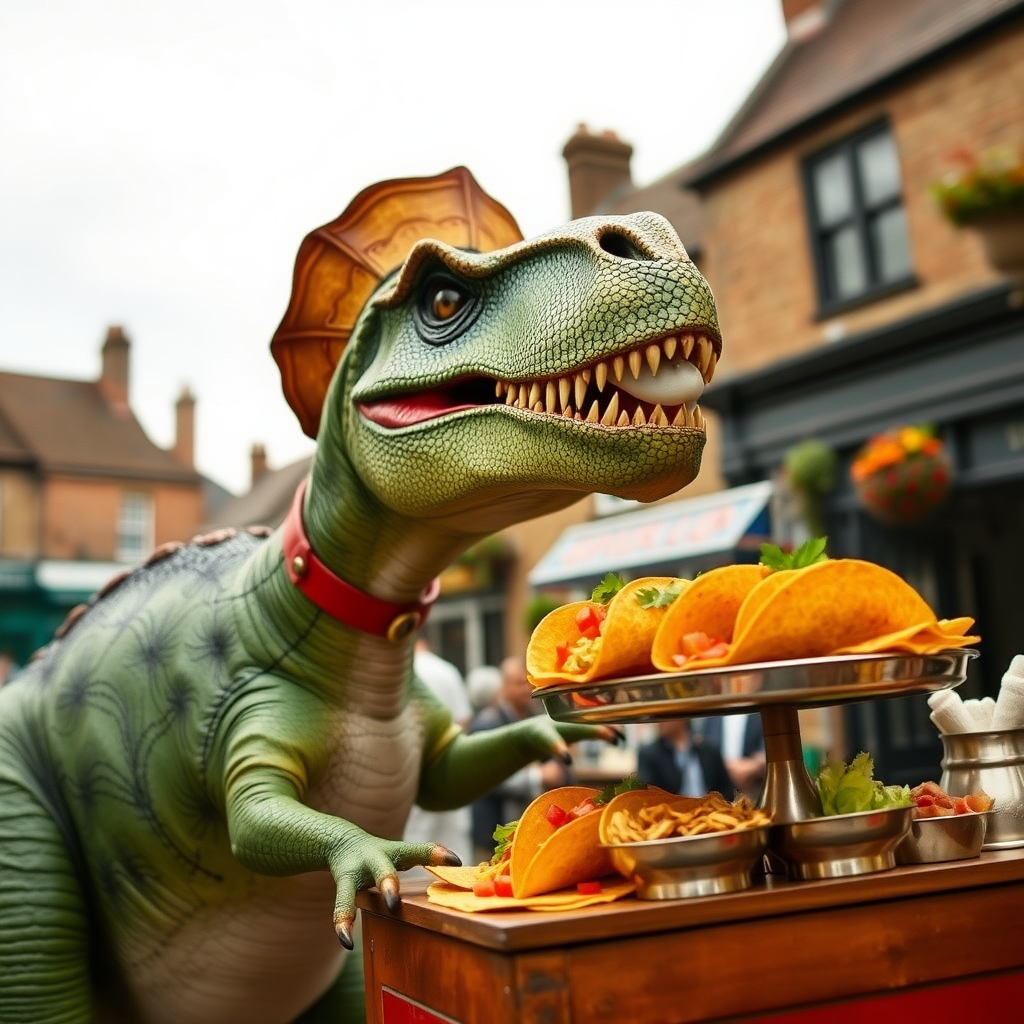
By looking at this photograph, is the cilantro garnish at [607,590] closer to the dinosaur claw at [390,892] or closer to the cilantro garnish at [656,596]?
the cilantro garnish at [656,596]

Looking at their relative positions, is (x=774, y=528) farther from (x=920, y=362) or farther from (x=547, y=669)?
(x=547, y=669)

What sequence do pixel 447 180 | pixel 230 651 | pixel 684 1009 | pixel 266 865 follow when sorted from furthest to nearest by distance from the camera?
pixel 447 180, pixel 230 651, pixel 266 865, pixel 684 1009

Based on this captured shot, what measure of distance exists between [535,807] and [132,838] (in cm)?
110

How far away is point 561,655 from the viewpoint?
5.33 ft

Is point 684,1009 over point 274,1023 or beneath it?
over

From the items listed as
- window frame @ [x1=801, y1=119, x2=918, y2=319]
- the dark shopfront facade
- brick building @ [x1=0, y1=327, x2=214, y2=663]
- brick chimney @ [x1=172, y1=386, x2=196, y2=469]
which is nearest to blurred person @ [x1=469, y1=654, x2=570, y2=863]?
the dark shopfront facade

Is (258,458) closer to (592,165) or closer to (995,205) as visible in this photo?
(592,165)

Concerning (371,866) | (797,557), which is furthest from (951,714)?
(371,866)

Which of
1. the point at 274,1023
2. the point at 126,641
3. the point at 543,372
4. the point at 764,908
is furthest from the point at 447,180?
the point at 274,1023

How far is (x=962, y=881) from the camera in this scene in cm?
145

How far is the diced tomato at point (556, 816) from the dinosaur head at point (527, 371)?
438 mm

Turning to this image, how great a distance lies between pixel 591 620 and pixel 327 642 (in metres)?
0.72

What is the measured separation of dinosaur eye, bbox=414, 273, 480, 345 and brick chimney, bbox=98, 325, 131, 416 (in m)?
25.3

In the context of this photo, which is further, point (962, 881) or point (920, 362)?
point (920, 362)
